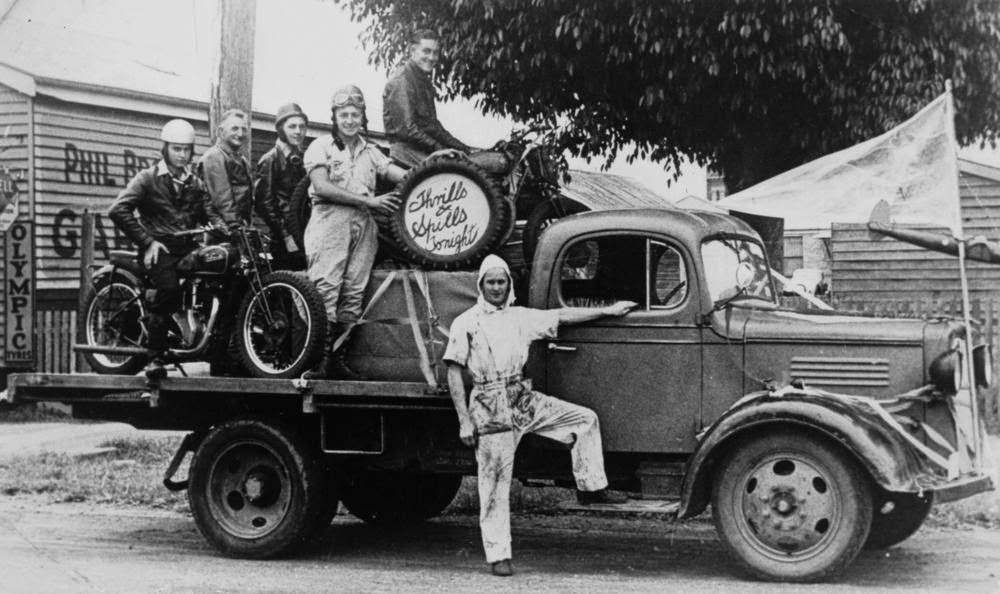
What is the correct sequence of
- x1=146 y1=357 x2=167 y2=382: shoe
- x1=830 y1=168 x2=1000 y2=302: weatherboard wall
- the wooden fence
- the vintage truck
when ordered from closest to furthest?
the vintage truck < x1=146 y1=357 x2=167 y2=382: shoe < the wooden fence < x1=830 y1=168 x2=1000 y2=302: weatherboard wall

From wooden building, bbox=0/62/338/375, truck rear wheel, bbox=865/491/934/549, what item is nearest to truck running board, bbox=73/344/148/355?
truck rear wheel, bbox=865/491/934/549

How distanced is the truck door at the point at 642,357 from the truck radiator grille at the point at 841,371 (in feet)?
1.87

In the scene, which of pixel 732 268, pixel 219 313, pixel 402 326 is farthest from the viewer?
pixel 219 313

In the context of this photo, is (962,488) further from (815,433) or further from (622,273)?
(622,273)

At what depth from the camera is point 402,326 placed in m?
8.09

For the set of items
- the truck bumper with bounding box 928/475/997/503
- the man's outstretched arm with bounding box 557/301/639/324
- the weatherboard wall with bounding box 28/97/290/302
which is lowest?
the truck bumper with bounding box 928/475/997/503

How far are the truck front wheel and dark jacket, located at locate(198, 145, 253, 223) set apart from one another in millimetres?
3721

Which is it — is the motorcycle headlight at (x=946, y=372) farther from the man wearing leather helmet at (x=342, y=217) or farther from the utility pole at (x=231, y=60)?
the utility pole at (x=231, y=60)

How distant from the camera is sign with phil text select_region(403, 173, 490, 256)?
7.92 meters

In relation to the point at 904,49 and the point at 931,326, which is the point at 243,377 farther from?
the point at 904,49

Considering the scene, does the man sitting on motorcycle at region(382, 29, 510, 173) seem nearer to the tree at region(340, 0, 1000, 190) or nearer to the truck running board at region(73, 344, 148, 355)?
the truck running board at region(73, 344, 148, 355)

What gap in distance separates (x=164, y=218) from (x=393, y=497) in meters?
2.53

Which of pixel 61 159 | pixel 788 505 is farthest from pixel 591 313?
pixel 61 159

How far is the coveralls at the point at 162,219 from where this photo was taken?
8484mm
